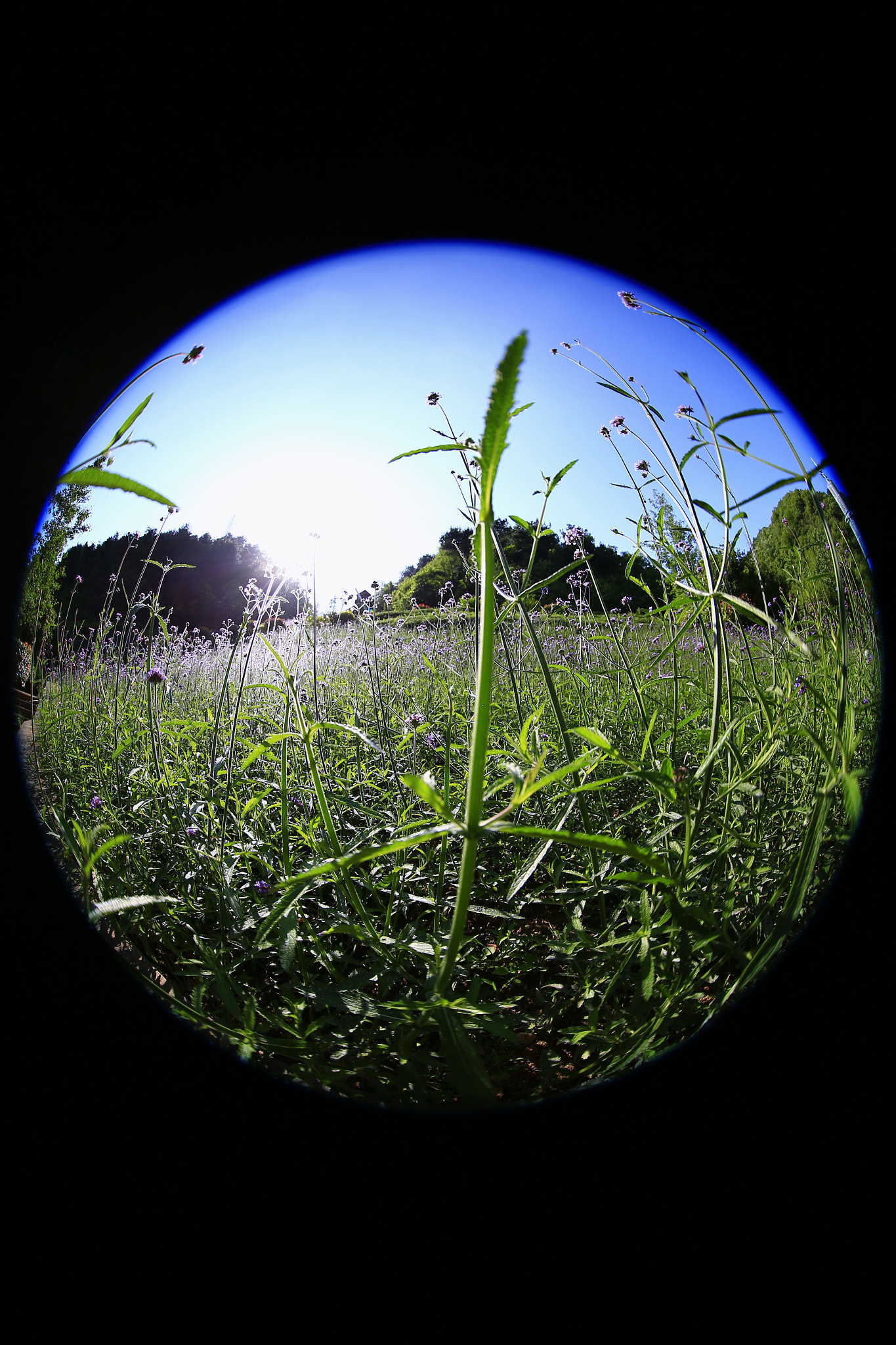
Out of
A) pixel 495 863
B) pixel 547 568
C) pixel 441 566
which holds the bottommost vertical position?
pixel 495 863

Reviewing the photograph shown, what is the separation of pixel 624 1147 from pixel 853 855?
51cm

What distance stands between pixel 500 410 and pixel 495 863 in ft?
3.93

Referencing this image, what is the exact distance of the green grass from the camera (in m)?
0.65

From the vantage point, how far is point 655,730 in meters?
1.74

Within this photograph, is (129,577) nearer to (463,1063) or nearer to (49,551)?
(49,551)

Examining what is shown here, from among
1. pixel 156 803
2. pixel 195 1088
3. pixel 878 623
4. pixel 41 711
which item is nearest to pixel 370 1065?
pixel 195 1088

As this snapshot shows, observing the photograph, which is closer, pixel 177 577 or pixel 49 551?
pixel 49 551

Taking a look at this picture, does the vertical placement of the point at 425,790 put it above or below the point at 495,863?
above

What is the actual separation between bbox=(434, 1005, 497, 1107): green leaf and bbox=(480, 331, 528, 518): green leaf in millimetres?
654

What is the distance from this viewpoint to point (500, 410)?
422mm

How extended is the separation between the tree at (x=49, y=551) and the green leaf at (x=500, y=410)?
2.36 ft

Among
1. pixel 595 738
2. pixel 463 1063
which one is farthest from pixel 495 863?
pixel 595 738

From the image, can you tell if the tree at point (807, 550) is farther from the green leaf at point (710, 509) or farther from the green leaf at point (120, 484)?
the green leaf at point (120, 484)

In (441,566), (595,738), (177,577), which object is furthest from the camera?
(441,566)
